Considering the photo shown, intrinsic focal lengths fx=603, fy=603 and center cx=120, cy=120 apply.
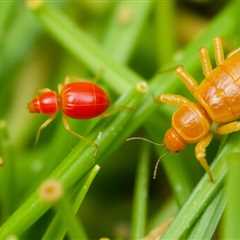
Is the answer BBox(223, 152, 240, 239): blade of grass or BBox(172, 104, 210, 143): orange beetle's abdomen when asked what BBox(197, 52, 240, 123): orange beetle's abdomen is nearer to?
BBox(172, 104, 210, 143): orange beetle's abdomen

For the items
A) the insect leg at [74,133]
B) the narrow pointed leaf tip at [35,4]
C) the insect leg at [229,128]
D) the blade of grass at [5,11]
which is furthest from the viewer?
the blade of grass at [5,11]

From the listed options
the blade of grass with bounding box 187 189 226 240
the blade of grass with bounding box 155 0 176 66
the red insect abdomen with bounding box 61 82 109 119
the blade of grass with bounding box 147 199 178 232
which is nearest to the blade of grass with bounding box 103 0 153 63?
the blade of grass with bounding box 155 0 176 66

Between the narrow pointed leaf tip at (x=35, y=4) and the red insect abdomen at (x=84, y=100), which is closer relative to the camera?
the red insect abdomen at (x=84, y=100)

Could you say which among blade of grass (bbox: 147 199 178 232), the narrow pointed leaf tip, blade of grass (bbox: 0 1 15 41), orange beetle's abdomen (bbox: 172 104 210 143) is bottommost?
blade of grass (bbox: 147 199 178 232)

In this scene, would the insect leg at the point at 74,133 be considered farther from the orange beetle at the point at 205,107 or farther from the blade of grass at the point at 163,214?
the blade of grass at the point at 163,214

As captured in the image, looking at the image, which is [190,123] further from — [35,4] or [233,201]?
[35,4]

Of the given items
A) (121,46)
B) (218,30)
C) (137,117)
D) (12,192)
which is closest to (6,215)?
(12,192)

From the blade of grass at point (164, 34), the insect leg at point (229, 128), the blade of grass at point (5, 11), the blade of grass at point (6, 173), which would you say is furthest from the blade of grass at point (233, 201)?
the blade of grass at point (5, 11)

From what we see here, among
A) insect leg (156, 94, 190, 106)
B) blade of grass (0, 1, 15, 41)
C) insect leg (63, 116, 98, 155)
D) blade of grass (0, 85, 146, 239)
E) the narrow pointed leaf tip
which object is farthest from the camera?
blade of grass (0, 1, 15, 41)
